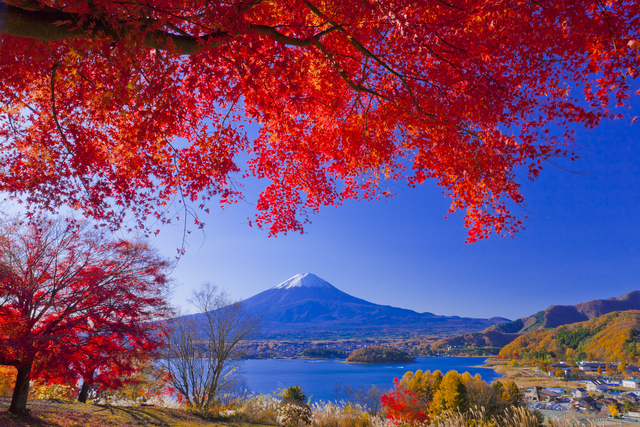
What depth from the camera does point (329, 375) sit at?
43844 millimetres

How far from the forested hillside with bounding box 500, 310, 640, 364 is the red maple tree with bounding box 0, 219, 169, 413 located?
179ft

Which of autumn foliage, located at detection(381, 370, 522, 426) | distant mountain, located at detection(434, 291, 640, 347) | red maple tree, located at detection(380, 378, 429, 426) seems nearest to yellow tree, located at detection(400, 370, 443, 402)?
autumn foliage, located at detection(381, 370, 522, 426)

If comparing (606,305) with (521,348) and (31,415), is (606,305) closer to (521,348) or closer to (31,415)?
(521,348)

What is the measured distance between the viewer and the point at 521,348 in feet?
166

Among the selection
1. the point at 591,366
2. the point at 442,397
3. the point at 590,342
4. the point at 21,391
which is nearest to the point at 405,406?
the point at 442,397

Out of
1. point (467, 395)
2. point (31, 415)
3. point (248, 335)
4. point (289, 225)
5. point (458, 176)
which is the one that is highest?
point (458, 176)

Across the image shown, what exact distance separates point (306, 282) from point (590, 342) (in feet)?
294

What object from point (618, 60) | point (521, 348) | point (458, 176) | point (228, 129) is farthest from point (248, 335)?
point (521, 348)

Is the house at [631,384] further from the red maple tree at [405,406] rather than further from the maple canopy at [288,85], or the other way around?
the maple canopy at [288,85]

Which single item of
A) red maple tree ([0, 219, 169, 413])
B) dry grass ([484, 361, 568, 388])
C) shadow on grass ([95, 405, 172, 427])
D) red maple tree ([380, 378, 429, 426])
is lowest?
dry grass ([484, 361, 568, 388])

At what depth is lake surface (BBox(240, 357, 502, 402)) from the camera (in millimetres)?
31344

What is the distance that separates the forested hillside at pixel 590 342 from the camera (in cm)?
4234

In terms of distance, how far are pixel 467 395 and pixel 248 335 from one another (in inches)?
283

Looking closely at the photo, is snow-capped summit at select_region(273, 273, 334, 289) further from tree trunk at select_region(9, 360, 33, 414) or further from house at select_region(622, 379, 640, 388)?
tree trunk at select_region(9, 360, 33, 414)
